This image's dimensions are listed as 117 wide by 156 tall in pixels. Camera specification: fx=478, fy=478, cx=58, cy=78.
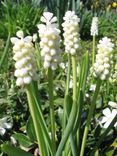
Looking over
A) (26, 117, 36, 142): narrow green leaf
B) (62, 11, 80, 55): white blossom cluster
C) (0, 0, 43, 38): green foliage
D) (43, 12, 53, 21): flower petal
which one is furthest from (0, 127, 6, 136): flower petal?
(0, 0, 43, 38): green foliage

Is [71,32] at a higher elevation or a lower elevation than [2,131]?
higher

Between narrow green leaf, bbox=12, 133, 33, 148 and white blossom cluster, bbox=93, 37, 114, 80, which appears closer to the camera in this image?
white blossom cluster, bbox=93, 37, 114, 80

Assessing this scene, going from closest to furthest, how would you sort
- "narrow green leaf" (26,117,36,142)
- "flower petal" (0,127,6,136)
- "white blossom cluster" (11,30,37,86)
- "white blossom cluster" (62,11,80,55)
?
"white blossom cluster" (11,30,37,86), "white blossom cluster" (62,11,80,55), "narrow green leaf" (26,117,36,142), "flower petal" (0,127,6,136)

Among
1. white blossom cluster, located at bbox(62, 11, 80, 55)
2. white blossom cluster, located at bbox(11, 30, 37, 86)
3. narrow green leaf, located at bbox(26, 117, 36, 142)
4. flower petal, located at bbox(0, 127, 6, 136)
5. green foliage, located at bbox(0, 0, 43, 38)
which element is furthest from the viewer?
green foliage, located at bbox(0, 0, 43, 38)

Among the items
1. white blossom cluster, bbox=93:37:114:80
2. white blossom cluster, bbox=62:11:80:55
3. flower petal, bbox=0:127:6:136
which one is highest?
white blossom cluster, bbox=62:11:80:55

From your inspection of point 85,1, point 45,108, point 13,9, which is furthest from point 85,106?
point 85,1

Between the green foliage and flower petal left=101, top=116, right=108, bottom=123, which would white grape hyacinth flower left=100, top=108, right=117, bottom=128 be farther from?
the green foliage

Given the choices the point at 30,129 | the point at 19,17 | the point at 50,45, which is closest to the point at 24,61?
the point at 50,45

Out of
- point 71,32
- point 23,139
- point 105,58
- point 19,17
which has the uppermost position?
point 19,17

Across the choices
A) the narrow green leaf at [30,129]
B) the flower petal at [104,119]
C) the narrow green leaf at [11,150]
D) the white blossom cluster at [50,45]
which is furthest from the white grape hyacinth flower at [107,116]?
the white blossom cluster at [50,45]

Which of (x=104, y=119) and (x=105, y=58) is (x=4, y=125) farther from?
(x=105, y=58)

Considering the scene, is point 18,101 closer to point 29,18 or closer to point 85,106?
point 85,106
